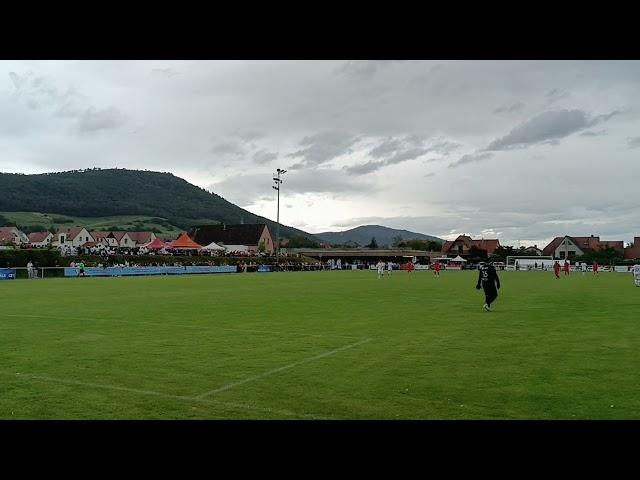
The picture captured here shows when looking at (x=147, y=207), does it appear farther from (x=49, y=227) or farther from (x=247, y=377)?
(x=247, y=377)

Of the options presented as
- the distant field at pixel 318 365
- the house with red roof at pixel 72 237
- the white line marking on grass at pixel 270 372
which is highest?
the house with red roof at pixel 72 237

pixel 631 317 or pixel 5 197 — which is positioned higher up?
pixel 5 197

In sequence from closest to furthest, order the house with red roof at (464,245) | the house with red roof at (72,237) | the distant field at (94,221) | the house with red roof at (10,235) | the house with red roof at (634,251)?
the house with red roof at (634,251), the house with red roof at (10,235), the house with red roof at (72,237), the house with red roof at (464,245), the distant field at (94,221)

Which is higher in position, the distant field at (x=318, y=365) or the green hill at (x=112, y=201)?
the green hill at (x=112, y=201)

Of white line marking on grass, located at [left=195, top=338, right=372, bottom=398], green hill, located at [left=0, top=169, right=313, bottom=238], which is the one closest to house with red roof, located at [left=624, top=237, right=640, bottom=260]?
green hill, located at [left=0, top=169, right=313, bottom=238]

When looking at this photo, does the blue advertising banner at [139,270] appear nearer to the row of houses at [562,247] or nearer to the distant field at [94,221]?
the row of houses at [562,247]

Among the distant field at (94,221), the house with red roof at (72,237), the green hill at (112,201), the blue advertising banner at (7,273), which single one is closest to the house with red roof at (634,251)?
the green hill at (112,201)

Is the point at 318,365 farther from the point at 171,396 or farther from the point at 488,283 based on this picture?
the point at 488,283
